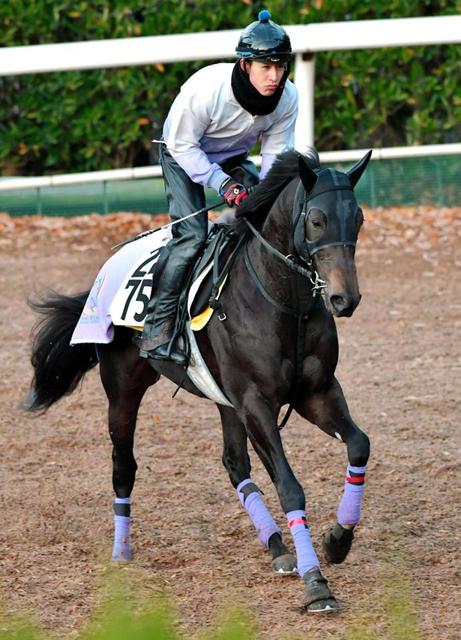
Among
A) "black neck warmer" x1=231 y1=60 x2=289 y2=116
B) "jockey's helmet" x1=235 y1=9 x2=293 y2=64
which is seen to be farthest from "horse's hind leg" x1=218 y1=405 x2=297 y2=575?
"jockey's helmet" x1=235 y1=9 x2=293 y2=64

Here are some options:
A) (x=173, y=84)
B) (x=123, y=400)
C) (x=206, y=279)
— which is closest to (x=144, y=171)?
(x=173, y=84)

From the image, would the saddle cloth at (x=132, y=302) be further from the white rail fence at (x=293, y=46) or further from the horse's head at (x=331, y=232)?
the white rail fence at (x=293, y=46)

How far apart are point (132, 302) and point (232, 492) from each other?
1.33 m

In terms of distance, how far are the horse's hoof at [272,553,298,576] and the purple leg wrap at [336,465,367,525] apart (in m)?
0.34

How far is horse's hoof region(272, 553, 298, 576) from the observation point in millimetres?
5121

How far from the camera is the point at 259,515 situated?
5312 mm

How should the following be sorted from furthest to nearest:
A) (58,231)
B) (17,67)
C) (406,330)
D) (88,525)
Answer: (58,231), (17,67), (406,330), (88,525)

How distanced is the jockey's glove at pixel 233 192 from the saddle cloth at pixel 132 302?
28cm

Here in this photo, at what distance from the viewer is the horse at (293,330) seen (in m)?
4.46

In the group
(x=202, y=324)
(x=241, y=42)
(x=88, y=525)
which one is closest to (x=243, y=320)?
(x=202, y=324)

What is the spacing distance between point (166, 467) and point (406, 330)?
308 cm

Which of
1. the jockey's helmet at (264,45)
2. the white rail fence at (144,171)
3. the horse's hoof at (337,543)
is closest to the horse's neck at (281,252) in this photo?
the jockey's helmet at (264,45)

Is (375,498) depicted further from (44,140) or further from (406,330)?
(44,140)

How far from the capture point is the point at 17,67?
431 inches
